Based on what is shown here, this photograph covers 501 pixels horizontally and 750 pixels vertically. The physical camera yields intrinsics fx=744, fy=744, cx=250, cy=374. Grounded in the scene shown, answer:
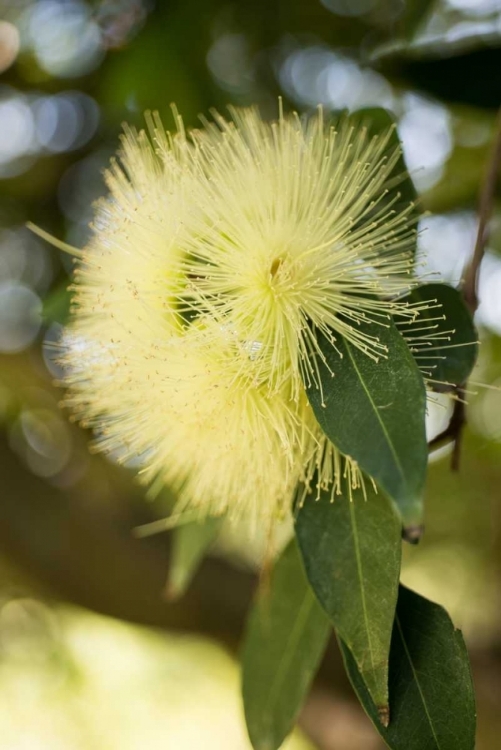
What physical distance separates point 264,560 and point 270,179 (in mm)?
394

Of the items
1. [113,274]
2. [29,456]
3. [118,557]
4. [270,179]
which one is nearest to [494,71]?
[270,179]

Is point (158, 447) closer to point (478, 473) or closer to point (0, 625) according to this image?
point (478, 473)

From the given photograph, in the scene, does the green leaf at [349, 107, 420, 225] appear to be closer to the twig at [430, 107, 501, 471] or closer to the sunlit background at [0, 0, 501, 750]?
the twig at [430, 107, 501, 471]

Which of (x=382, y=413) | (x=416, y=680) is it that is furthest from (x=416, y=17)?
(x=416, y=680)

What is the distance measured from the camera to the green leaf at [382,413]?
0.42 metres

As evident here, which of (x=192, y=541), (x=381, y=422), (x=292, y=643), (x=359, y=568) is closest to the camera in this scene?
(x=381, y=422)

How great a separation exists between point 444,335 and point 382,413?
0.54ft

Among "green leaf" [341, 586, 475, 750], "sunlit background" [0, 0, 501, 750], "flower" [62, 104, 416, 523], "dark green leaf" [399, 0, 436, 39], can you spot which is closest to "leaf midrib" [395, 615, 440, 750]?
"green leaf" [341, 586, 475, 750]

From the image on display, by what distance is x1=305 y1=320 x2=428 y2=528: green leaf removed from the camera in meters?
0.42

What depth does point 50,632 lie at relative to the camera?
200cm

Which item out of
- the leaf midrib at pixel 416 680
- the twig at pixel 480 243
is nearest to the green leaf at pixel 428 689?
the leaf midrib at pixel 416 680

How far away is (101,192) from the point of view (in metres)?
1.50

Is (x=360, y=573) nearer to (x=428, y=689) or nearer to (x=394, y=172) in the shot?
(x=428, y=689)

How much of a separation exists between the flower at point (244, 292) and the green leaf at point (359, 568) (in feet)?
0.08
